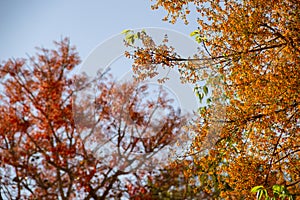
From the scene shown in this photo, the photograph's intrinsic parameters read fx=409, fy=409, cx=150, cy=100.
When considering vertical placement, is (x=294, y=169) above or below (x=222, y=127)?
below

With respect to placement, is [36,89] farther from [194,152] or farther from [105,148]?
[194,152]

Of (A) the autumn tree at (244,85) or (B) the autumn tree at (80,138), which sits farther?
(B) the autumn tree at (80,138)

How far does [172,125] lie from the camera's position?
25.2 ft

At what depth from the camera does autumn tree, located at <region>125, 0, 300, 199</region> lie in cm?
220

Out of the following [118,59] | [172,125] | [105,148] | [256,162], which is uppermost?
[172,125]

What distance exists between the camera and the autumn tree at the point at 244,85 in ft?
7.21

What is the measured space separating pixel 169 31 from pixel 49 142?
4.66 m

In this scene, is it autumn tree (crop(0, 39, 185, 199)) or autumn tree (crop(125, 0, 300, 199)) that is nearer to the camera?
autumn tree (crop(125, 0, 300, 199))

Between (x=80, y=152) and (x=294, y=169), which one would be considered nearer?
(x=294, y=169)

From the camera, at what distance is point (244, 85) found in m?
2.29

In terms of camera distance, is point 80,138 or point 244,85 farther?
point 80,138

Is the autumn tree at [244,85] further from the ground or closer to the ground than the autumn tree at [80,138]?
closer to the ground

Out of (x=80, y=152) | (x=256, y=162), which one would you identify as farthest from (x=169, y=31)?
(x=80, y=152)

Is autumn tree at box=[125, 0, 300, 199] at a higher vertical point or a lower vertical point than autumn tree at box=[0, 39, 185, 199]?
lower
